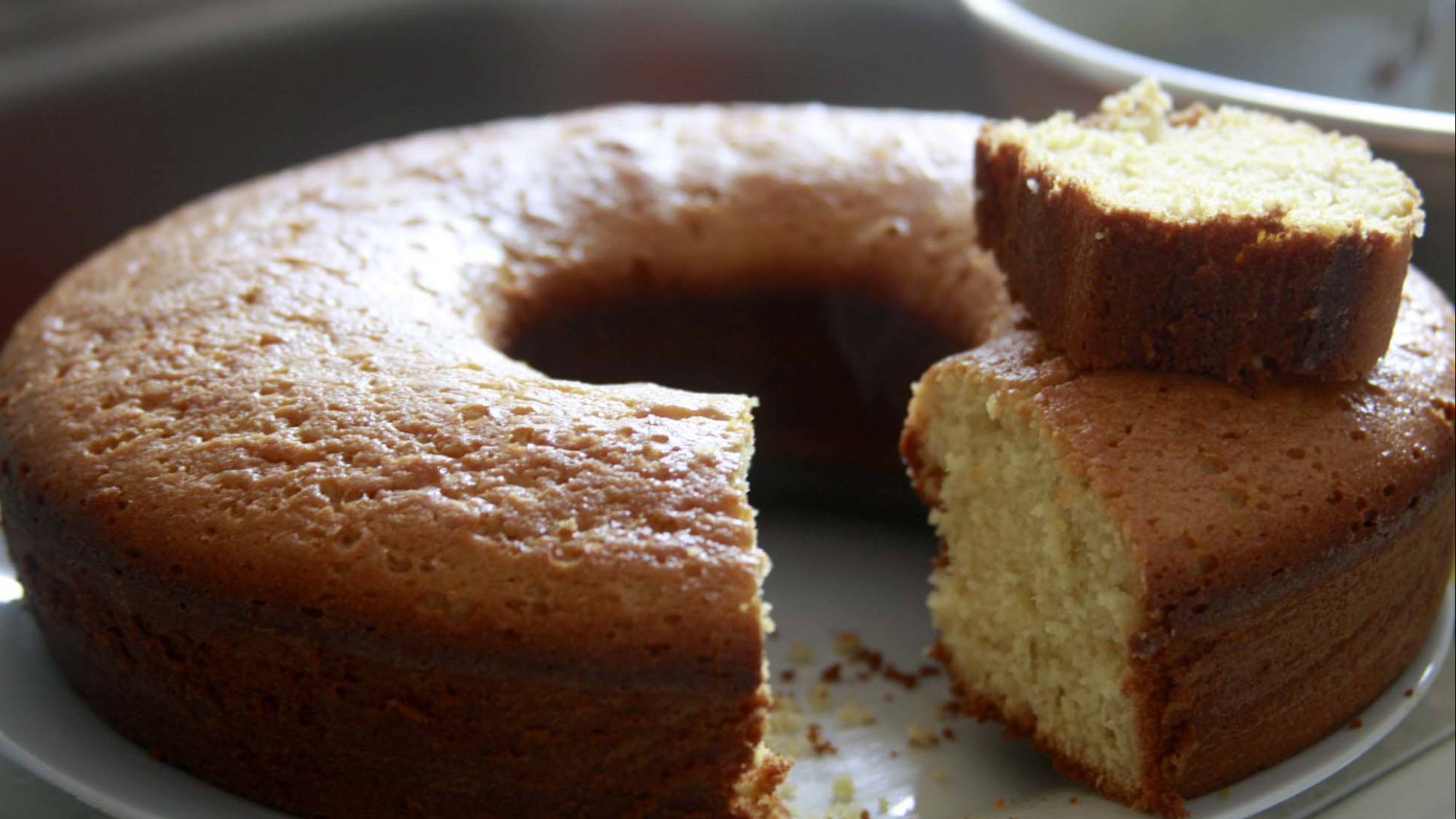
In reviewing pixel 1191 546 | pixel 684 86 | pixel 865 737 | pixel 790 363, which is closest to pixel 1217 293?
pixel 1191 546

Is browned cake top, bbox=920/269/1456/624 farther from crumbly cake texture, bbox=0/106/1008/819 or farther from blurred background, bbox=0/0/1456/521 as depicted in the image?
blurred background, bbox=0/0/1456/521

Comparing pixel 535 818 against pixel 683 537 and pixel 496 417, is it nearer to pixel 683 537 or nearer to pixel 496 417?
pixel 683 537

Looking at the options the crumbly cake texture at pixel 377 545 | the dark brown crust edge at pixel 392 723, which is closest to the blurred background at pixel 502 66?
the crumbly cake texture at pixel 377 545

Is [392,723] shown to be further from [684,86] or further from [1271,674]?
[684,86]

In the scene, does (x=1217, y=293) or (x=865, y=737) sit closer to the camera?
(x=1217, y=293)

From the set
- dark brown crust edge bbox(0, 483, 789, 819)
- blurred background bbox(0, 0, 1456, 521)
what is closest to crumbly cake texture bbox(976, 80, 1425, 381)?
blurred background bbox(0, 0, 1456, 521)

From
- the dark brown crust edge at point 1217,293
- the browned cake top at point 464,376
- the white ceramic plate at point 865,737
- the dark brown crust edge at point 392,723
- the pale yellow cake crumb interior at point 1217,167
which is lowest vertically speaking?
the white ceramic plate at point 865,737

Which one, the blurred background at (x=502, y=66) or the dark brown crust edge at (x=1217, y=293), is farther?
the blurred background at (x=502, y=66)

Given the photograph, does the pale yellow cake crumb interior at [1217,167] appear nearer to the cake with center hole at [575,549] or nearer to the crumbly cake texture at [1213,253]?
the crumbly cake texture at [1213,253]
